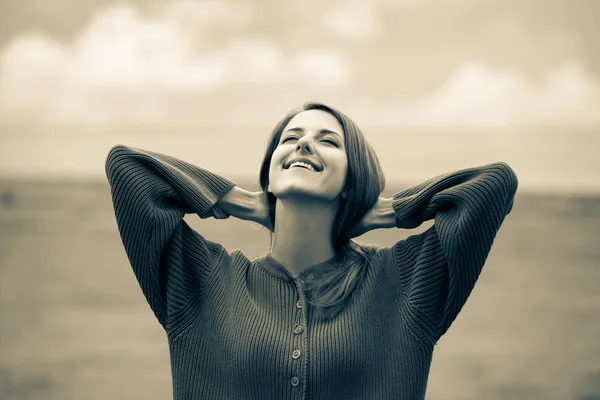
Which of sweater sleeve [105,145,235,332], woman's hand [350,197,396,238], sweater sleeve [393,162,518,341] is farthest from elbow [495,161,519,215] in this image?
sweater sleeve [105,145,235,332]

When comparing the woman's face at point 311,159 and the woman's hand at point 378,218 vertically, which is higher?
the woman's face at point 311,159

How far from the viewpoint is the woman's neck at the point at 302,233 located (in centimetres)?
172

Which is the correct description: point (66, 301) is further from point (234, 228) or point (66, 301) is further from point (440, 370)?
point (440, 370)

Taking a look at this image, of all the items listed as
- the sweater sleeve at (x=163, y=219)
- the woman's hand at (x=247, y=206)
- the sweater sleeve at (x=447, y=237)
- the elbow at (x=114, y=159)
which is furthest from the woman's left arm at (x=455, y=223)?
the elbow at (x=114, y=159)

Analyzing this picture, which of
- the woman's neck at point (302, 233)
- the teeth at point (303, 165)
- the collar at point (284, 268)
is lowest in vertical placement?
the collar at point (284, 268)

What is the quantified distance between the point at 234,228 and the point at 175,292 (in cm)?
313

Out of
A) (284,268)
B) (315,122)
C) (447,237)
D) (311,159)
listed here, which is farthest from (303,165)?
(447,237)

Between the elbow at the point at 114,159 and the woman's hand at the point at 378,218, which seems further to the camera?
the woman's hand at the point at 378,218

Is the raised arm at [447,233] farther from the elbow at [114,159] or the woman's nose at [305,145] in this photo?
the elbow at [114,159]

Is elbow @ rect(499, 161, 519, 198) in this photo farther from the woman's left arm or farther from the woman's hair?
the woman's hair

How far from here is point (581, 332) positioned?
13.3 feet

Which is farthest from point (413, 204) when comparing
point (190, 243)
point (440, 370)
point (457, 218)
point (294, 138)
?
point (440, 370)

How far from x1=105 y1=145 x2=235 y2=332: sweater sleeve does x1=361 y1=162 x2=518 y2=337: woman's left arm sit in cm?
41

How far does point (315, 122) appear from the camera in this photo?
1759mm
